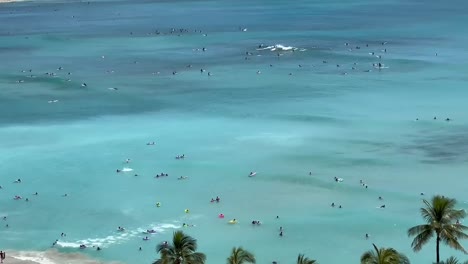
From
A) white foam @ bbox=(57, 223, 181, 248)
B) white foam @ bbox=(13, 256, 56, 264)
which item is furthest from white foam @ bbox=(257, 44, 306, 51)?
white foam @ bbox=(13, 256, 56, 264)

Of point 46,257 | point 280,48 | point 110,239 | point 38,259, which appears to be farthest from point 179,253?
point 280,48

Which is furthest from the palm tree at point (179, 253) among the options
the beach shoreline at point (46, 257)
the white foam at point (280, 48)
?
the white foam at point (280, 48)

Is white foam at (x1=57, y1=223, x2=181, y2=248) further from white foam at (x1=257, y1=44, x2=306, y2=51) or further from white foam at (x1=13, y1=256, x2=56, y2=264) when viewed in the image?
white foam at (x1=257, y1=44, x2=306, y2=51)

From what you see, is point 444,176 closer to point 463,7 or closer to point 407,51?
point 407,51

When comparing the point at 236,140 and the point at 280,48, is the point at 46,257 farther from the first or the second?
the point at 280,48

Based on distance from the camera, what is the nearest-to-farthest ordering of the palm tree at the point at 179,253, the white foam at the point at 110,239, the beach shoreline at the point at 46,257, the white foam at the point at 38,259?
the palm tree at the point at 179,253
the beach shoreline at the point at 46,257
the white foam at the point at 38,259
the white foam at the point at 110,239

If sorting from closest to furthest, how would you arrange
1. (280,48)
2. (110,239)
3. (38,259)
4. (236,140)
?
(38,259), (110,239), (236,140), (280,48)

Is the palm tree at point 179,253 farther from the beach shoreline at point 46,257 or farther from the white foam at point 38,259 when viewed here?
the white foam at point 38,259
